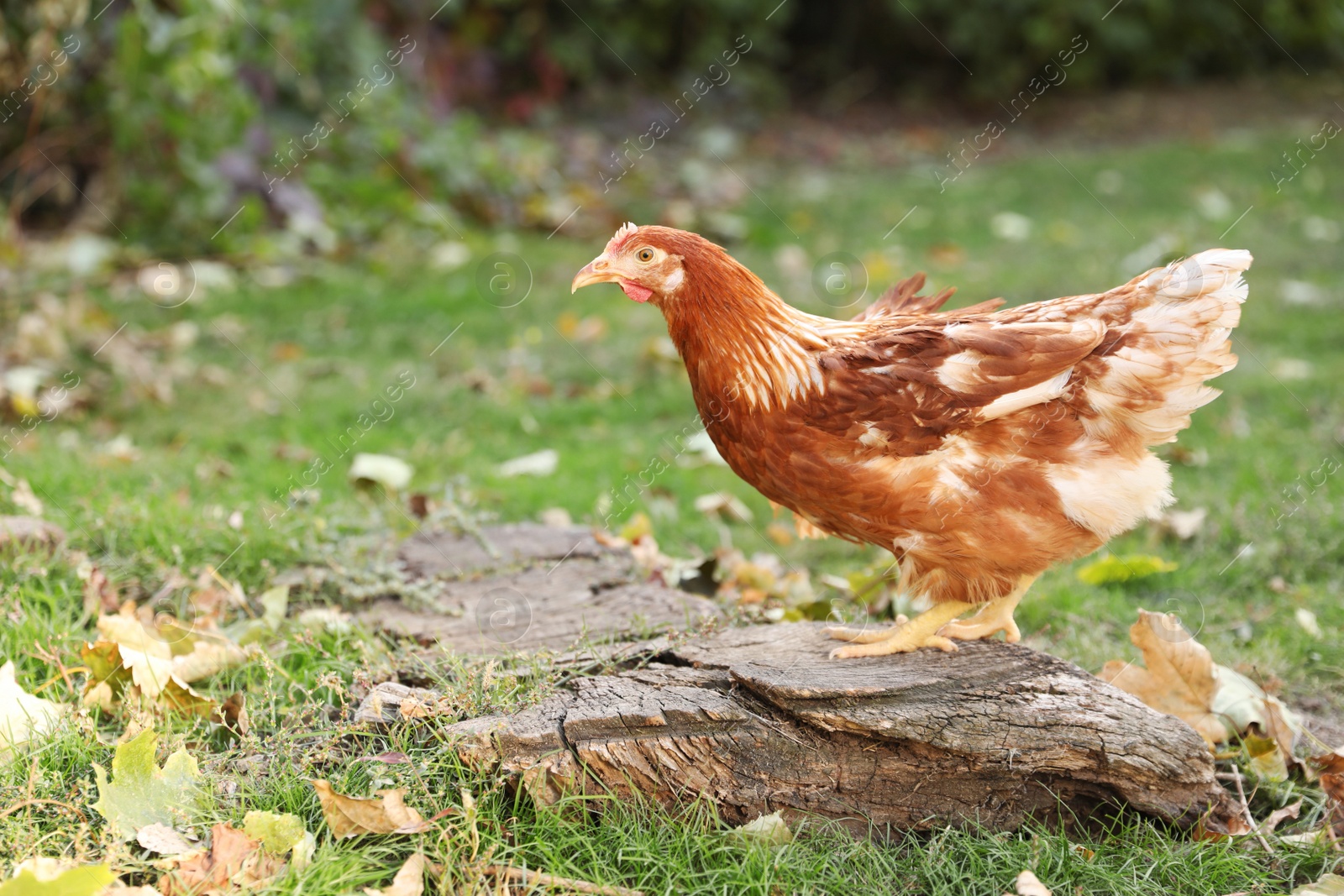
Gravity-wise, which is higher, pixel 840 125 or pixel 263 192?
pixel 263 192

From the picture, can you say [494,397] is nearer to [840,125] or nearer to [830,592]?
[830,592]

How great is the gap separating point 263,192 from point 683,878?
21.3ft

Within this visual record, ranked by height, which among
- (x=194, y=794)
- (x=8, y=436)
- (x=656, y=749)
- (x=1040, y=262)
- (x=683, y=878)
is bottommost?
(x=1040, y=262)

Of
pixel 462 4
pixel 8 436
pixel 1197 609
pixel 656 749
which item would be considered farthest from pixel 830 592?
pixel 462 4

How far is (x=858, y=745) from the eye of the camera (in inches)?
112

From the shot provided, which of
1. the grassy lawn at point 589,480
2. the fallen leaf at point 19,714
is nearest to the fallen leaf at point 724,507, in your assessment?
the grassy lawn at point 589,480

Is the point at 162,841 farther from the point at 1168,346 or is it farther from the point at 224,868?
the point at 1168,346

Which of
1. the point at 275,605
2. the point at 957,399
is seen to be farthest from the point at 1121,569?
the point at 275,605

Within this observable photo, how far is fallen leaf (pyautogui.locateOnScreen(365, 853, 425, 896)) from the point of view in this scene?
2406mm

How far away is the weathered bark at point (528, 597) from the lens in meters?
3.39

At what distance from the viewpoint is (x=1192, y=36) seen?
12.2 metres

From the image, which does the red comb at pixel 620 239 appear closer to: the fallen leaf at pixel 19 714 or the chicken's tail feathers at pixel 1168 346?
the chicken's tail feathers at pixel 1168 346

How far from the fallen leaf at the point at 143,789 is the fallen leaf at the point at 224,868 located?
168mm

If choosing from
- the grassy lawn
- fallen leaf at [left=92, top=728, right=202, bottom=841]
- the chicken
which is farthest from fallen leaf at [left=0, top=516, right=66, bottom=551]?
the chicken
